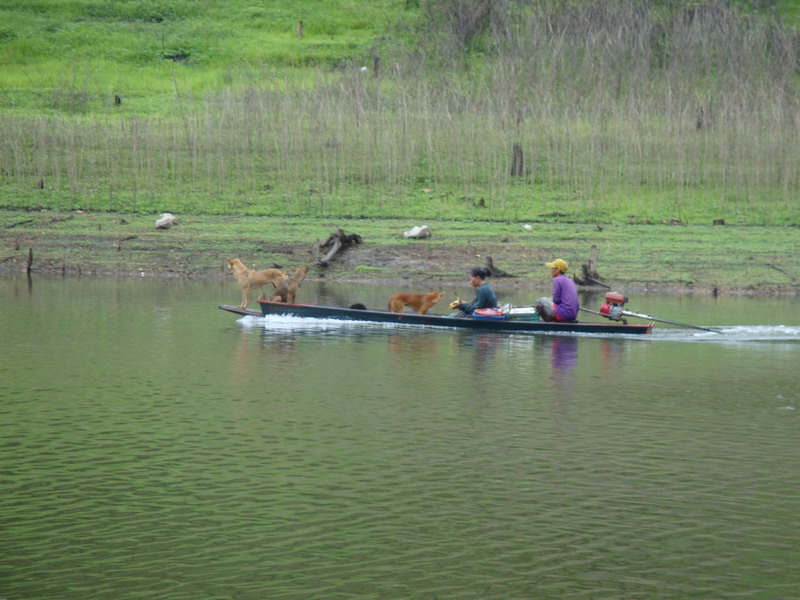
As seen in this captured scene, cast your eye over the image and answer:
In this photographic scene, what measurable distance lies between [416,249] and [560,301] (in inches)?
431

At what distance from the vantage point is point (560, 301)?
794 inches

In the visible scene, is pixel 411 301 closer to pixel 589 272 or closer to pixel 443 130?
pixel 589 272

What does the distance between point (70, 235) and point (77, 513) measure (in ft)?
78.7

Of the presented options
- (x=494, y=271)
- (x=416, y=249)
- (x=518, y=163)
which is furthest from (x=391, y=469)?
(x=518, y=163)

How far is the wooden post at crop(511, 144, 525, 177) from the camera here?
37.5m

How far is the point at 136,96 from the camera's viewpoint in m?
49.7

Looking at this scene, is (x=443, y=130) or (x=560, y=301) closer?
(x=560, y=301)

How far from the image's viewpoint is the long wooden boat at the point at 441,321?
65.0ft

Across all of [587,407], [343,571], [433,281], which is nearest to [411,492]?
[343,571]

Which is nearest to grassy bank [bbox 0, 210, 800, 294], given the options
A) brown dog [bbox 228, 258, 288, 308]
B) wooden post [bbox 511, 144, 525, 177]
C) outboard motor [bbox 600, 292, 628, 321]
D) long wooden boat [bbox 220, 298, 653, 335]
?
wooden post [bbox 511, 144, 525, 177]

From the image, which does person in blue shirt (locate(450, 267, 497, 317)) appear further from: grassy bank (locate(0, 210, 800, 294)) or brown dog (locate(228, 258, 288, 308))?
grassy bank (locate(0, 210, 800, 294))

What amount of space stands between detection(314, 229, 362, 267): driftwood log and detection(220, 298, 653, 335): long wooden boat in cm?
917

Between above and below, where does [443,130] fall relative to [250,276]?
above

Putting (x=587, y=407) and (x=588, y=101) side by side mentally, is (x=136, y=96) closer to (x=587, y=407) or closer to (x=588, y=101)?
(x=588, y=101)
